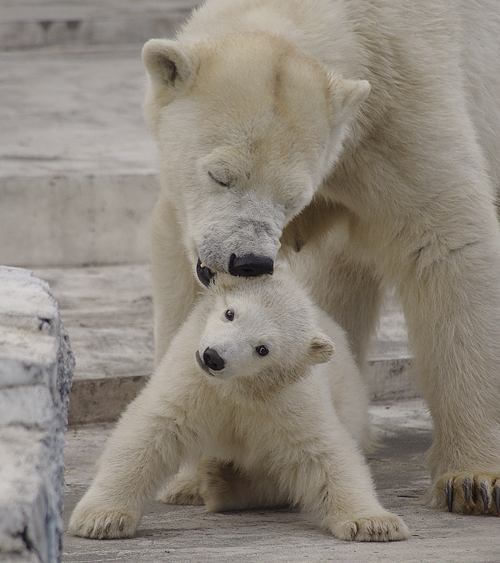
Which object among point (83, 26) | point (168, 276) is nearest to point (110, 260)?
point (168, 276)

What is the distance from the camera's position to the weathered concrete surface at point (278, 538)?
2504 mm

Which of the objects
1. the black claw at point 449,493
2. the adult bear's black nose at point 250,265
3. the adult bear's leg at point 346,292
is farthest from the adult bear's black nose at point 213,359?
the adult bear's leg at point 346,292

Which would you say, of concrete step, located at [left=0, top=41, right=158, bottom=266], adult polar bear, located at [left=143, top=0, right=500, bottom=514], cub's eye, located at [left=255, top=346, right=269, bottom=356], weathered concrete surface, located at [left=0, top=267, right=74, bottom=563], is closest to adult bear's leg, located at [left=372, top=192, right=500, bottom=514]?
adult polar bear, located at [left=143, top=0, right=500, bottom=514]

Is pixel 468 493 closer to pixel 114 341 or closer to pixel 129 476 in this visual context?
pixel 129 476

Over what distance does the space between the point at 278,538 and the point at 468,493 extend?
2.51 ft

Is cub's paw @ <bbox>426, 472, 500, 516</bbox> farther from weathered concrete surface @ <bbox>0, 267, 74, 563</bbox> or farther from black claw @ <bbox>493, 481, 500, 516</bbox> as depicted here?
weathered concrete surface @ <bbox>0, 267, 74, 563</bbox>

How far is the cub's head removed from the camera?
260cm

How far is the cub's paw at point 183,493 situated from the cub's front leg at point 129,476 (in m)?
0.44

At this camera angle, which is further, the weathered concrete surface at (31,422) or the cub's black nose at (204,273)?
the cub's black nose at (204,273)

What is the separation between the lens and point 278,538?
275cm

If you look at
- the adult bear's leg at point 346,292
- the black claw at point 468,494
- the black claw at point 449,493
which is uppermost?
the black claw at point 468,494

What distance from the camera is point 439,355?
11.4 ft

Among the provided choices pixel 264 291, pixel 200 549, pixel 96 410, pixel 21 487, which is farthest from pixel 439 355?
pixel 21 487

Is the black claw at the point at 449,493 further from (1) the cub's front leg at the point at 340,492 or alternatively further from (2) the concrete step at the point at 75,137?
(2) the concrete step at the point at 75,137
